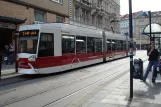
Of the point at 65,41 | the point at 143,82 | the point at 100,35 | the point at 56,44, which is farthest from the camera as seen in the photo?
the point at 100,35

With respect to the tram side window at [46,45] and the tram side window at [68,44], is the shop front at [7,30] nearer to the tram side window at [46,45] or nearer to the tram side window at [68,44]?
the tram side window at [68,44]

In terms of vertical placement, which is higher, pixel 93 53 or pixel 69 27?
pixel 69 27

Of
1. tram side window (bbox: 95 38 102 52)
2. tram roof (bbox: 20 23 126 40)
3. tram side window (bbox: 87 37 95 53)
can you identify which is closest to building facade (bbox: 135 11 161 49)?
tram side window (bbox: 95 38 102 52)

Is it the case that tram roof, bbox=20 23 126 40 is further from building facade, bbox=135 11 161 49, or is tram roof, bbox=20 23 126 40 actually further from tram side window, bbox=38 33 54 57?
building facade, bbox=135 11 161 49

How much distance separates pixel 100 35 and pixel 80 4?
16.2 meters

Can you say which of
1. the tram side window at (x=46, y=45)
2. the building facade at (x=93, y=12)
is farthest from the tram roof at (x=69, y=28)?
the building facade at (x=93, y=12)

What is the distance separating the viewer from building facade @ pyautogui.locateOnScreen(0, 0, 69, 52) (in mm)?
21383

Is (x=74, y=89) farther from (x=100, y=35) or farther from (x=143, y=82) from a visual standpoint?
(x=100, y=35)

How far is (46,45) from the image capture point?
14.7 metres

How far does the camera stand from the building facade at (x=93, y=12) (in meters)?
37.5

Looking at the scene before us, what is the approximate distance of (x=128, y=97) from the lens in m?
8.15

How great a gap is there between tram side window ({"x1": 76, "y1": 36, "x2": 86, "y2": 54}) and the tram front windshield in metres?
4.56

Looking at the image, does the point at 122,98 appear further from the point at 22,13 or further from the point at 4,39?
the point at 4,39

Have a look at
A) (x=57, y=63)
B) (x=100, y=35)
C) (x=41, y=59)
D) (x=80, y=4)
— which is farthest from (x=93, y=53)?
(x=80, y=4)
